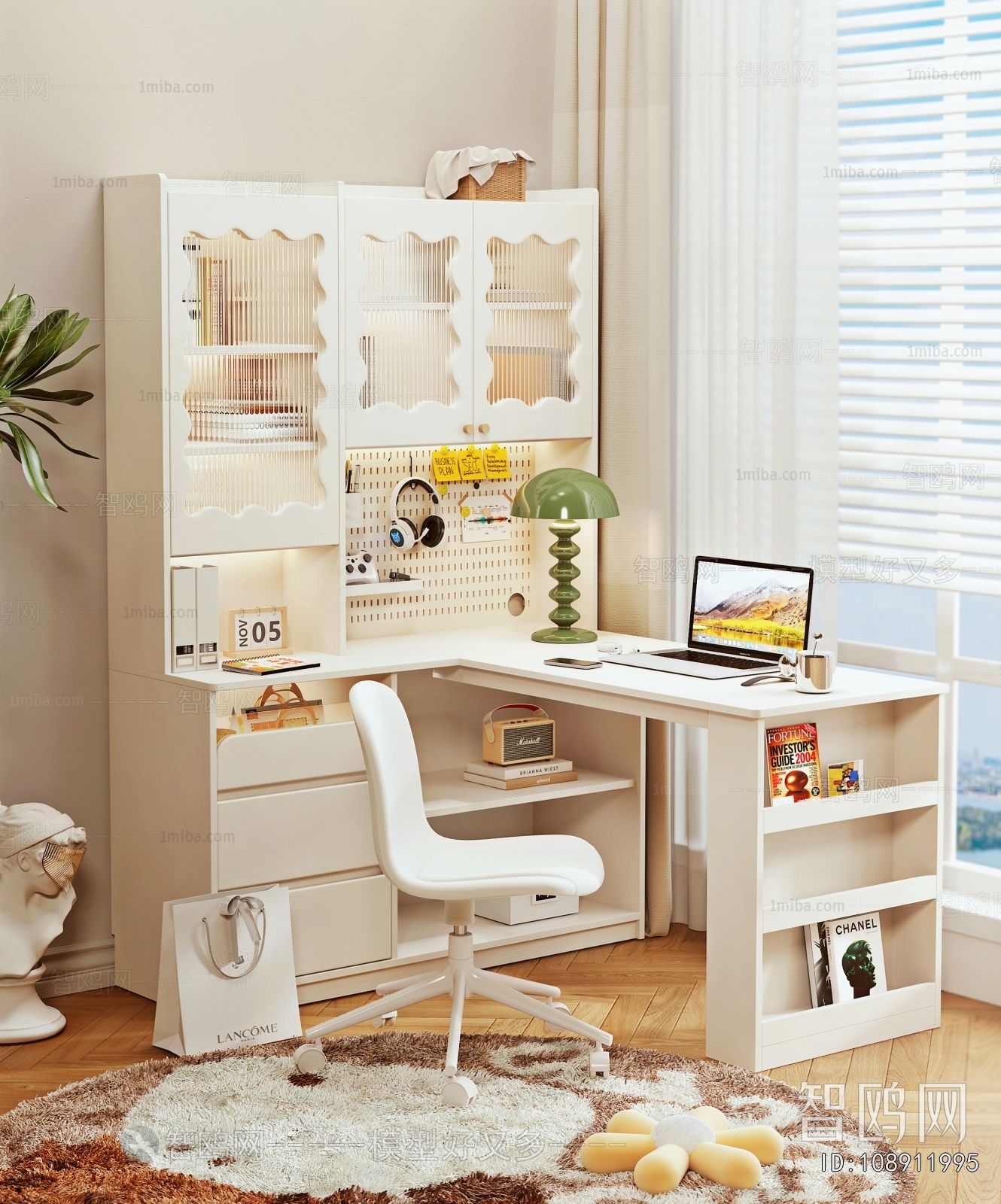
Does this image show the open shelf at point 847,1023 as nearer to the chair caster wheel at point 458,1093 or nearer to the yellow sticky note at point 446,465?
the chair caster wheel at point 458,1093

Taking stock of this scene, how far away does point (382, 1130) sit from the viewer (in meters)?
3.03

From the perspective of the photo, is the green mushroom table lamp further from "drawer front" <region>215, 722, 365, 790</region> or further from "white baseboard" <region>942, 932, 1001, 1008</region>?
"white baseboard" <region>942, 932, 1001, 1008</region>

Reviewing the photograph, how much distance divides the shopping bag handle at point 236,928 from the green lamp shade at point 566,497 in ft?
4.08

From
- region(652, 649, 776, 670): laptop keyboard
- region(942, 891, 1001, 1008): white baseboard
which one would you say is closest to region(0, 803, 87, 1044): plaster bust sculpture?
region(652, 649, 776, 670): laptop keyboard

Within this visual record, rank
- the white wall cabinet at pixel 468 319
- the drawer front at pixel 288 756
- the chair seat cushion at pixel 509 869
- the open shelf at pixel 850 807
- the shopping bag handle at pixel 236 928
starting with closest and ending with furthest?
the chair seat cushion at pixel 509 869, the open shelf at pixel 850 807, the shopping bag handle at pixel 236 928, the drawer front at pixel 288 756, the white wall cabinet at pixel 468 319

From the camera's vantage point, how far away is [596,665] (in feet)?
12.7

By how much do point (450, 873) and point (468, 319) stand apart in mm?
1598

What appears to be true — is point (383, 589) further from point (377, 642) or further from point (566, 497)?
point (566, 497)

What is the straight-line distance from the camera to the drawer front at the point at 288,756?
144 inches

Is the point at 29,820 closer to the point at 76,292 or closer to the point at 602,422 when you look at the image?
the point at 76,292

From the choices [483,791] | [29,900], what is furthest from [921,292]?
[29,900]

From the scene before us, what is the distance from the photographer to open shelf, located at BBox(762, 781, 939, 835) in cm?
334

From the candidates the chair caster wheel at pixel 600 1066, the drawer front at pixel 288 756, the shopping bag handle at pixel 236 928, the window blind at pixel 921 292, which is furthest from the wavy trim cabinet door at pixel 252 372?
the chair caster wheel at pixel 600 1066

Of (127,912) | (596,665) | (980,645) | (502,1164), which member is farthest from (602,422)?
(502,1164)
